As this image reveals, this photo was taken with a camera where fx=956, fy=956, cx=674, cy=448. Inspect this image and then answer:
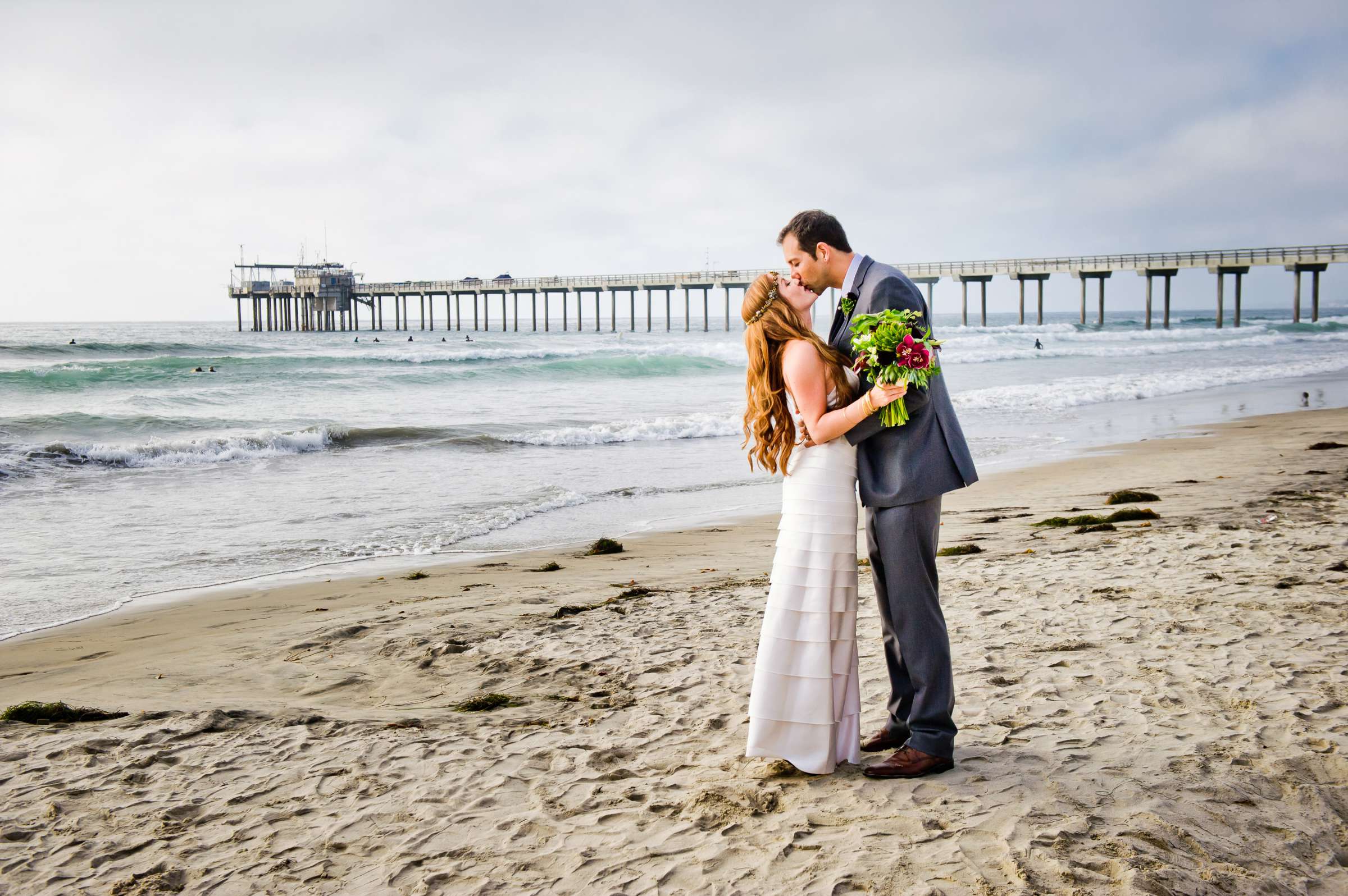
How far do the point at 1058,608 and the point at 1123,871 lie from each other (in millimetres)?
2808

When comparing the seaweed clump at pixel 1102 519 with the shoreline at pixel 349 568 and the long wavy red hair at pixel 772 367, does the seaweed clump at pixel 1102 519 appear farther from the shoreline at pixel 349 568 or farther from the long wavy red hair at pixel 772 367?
the long wavy red hair at pixel 772 367

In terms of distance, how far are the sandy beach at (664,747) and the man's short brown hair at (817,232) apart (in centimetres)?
180

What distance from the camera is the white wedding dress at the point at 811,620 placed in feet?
10.3

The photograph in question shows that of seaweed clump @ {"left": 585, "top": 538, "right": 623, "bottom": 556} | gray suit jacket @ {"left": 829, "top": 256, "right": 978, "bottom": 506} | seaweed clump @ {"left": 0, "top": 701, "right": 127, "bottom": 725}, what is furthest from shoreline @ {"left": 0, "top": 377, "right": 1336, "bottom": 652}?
gray suit jacket @ {"left": 829, "top": 256, "right": 978, "bottom": 506}

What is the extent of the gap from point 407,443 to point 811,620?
14.4 m

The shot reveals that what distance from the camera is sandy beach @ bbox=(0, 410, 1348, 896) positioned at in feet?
9.02

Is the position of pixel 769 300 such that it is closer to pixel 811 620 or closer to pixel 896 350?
pixel 896 350

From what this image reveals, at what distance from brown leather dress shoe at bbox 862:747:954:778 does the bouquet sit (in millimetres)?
1159

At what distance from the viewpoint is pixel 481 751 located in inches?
145

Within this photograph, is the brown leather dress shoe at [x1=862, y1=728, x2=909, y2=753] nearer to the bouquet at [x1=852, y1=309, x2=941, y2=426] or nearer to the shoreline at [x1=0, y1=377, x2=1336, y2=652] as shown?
the bouquet at [x1=852, y1=309, x2=941, y2=426]

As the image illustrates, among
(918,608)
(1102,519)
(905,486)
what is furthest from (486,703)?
(1102,519)

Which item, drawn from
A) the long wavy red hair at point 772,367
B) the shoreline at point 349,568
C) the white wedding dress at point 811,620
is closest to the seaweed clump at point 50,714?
the shoreline at point 349,568

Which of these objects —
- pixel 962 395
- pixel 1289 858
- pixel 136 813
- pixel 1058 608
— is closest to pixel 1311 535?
pixel 1058 608

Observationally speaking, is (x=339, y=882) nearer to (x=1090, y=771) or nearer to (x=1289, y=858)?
(x=1090, y=771)
